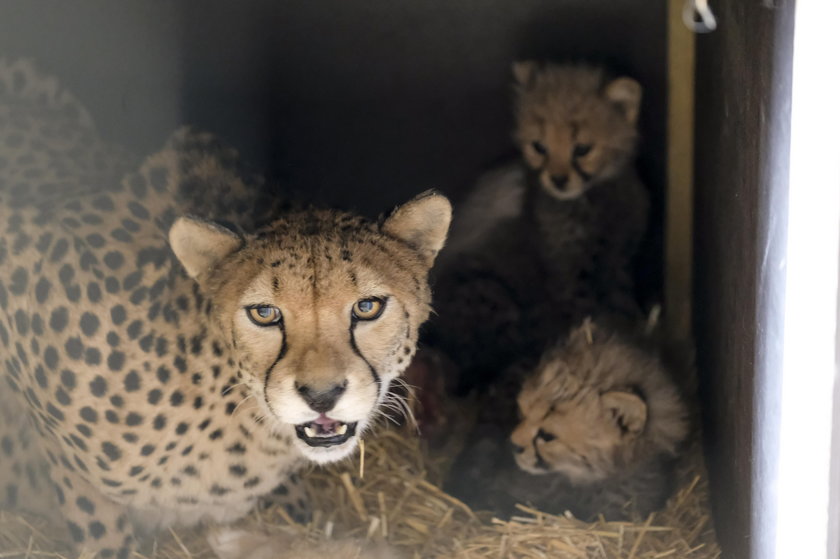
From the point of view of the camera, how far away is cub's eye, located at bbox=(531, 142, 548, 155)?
259 cm

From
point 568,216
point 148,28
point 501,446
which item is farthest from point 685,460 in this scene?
point 148,28

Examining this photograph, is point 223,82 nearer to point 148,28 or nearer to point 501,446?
point 148,28

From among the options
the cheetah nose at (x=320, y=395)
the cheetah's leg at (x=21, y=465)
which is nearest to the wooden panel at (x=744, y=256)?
the cheetah nose at (x=320, y=395)

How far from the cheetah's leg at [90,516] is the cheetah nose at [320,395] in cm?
60

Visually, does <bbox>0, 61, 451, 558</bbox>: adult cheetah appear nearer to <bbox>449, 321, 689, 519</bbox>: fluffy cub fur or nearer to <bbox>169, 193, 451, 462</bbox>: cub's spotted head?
<bbox>169, 193, 451, 462</bbox>: cub's spotted head

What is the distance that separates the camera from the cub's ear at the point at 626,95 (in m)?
2.53

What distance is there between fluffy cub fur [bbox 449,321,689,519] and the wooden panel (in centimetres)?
11

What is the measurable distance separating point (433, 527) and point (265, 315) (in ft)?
2.25

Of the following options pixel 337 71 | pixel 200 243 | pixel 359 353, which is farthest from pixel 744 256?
pixel 337 71

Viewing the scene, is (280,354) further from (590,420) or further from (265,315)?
(590,420)

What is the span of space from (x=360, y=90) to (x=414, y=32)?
23cm

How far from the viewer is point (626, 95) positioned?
100 inches

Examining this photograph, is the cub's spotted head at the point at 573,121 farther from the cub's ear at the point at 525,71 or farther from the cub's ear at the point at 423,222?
the cub's ear at the point at 423,222

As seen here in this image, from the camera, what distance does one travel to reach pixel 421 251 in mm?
1828
